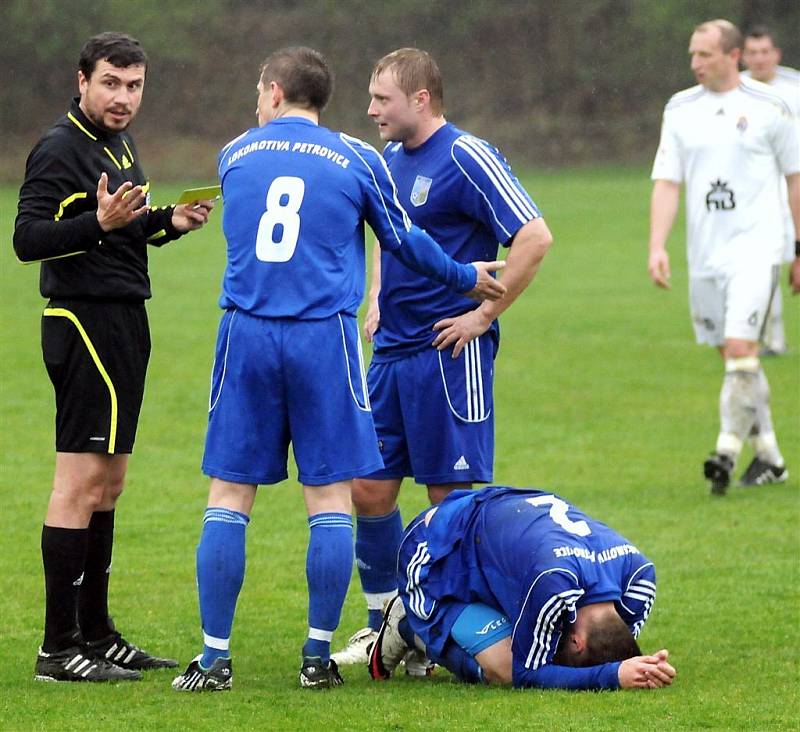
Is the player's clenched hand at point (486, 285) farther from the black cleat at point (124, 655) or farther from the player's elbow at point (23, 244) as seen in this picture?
the black cleat at point (124, 655)

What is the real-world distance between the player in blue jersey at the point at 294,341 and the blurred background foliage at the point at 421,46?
34.6m

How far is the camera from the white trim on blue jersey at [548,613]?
5.07 metres

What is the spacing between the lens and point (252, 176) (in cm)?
520

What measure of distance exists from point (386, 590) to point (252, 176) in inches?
70.9

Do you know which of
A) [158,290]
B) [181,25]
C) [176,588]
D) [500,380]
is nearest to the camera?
[176,588]

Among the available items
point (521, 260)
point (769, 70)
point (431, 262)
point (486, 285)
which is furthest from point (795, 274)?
point (769, 70)

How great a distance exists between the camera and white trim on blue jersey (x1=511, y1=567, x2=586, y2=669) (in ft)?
16.6

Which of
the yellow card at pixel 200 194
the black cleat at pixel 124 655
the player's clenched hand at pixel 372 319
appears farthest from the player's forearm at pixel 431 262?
the black cleat at pixel 124 655

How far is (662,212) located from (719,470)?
1.57 meters

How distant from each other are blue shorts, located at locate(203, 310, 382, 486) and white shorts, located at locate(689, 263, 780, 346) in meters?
4.45

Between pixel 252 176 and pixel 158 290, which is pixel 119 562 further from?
pixel 158 290

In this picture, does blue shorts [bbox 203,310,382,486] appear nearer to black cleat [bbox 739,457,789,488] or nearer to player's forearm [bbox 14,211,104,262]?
player's forearm [bbox 14,211,104,262]

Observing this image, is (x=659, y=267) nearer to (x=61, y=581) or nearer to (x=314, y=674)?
(x=314, y=674)

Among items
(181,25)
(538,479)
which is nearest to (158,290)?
(538,479)
